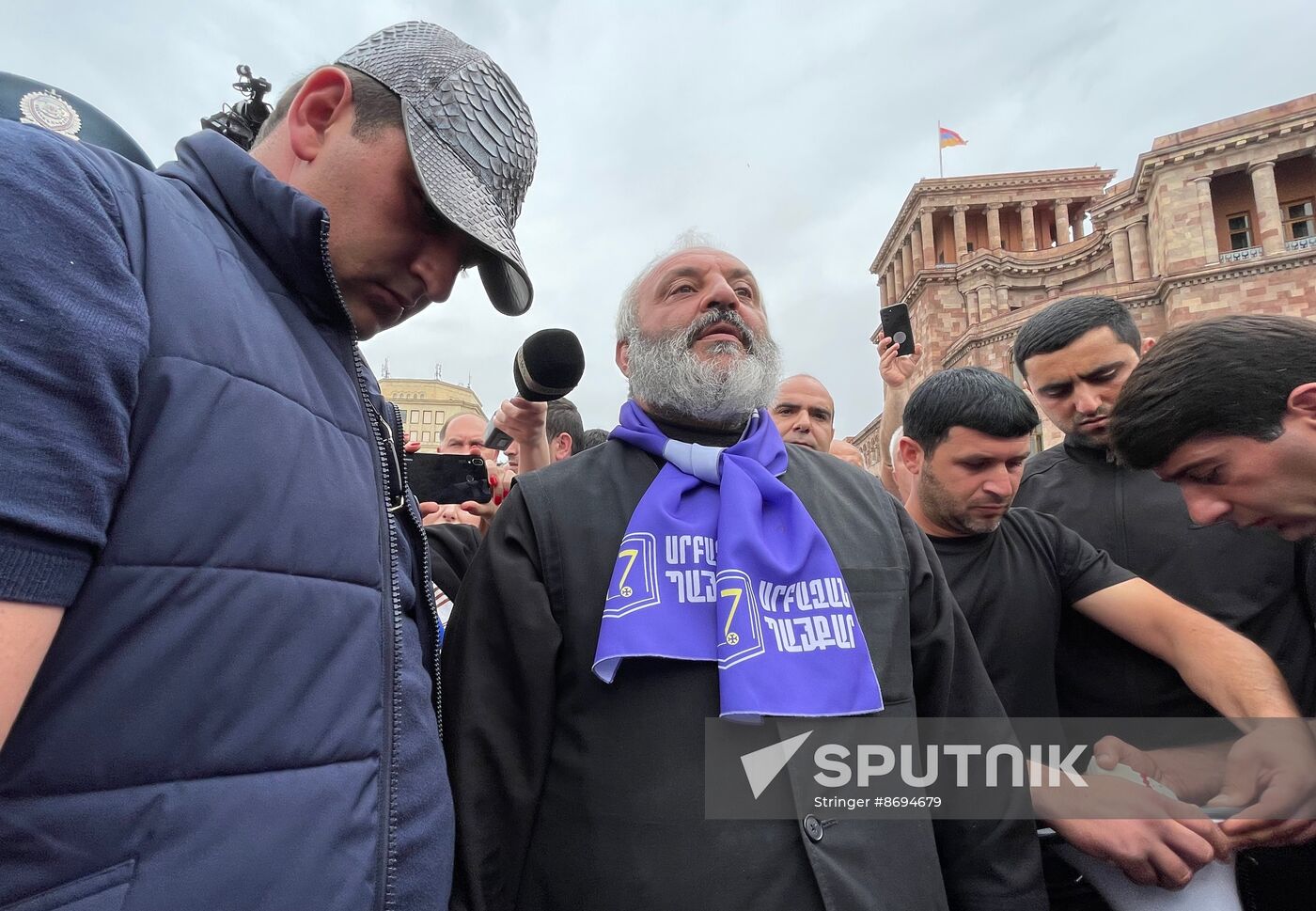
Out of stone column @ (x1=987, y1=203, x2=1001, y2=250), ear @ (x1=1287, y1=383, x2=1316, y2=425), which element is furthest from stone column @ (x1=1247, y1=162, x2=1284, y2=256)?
ear @ (x1=1287, y1=383, x2=1316, y2=425)

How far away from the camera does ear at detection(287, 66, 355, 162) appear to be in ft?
4.21

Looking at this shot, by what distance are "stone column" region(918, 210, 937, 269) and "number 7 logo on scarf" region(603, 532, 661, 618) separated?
42891 millimetres

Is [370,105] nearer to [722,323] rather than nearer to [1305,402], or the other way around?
[722,323]

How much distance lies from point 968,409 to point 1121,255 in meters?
37.4

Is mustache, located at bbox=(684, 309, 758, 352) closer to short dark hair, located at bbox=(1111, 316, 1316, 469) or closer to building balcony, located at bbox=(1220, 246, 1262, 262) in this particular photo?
short dark hair, located at bbox=(1111, 316, 1316, 469)

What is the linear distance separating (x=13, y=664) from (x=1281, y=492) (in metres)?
2.69

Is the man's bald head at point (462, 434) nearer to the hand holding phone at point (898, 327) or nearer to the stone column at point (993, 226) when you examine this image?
the hand holding phone at point (898, 327)

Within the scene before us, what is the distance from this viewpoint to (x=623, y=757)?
1.69 m

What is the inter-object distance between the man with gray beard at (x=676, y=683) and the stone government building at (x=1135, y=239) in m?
19.3

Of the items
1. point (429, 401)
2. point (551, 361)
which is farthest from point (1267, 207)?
point (429, 401)

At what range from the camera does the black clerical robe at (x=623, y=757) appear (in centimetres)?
159

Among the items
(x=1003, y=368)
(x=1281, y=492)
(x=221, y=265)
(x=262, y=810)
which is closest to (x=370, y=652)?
(x=262, y=810)

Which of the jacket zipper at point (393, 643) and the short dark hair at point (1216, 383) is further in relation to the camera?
the short dark hair at point (1216, 383)

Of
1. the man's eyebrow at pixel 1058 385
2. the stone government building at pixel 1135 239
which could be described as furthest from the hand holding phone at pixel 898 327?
the stone government building at pixel 1135 239
